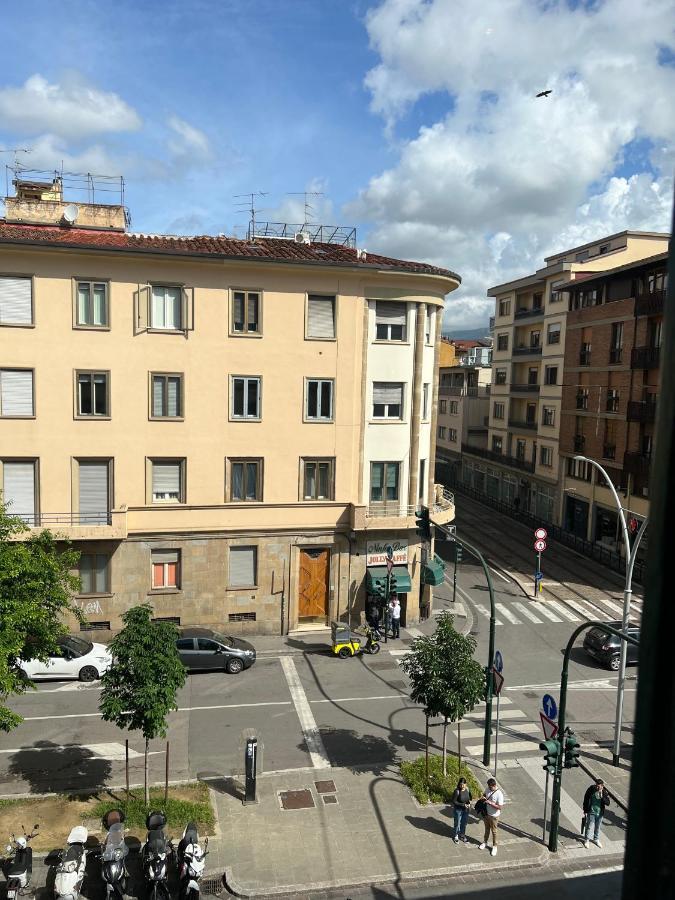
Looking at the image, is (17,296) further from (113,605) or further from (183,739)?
(183,739)

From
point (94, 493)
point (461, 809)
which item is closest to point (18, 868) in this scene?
point (461, 809)

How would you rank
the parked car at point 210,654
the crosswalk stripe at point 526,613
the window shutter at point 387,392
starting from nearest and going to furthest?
the parked car at point 210,654
the window shutter at point 387,392
the crosswalk stripe at point 526,613

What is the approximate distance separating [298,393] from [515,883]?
1942cm

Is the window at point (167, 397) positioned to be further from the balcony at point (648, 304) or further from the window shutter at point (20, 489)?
the balcony at point (648, 304)

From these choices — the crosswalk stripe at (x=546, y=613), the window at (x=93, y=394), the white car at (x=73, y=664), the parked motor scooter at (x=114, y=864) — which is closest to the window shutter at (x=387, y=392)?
the window at (x=93, y=394)

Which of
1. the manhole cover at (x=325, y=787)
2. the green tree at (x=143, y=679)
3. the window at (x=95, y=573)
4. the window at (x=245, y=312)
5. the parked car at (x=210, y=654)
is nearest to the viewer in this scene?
the green tree at (x=143, y=679)

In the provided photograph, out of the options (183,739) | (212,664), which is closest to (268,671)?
(212,664)

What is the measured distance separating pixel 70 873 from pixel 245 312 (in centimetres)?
2069

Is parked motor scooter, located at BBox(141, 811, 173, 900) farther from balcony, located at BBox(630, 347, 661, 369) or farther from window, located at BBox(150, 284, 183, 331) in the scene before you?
balcony, located at BBox(630, 347, 661, 369)

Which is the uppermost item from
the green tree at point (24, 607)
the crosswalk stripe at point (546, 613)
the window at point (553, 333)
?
the window at point (553, 333)

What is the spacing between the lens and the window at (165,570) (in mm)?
28203

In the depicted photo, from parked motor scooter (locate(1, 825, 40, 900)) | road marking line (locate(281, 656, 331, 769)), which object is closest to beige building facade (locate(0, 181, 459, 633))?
road marking line (locate(281, 656, 331, 769))

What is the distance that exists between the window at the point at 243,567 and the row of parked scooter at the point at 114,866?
601 inches

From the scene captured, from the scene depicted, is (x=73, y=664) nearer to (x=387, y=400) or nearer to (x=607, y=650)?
(x=387, y=400)
